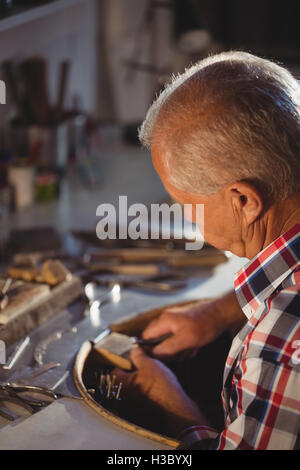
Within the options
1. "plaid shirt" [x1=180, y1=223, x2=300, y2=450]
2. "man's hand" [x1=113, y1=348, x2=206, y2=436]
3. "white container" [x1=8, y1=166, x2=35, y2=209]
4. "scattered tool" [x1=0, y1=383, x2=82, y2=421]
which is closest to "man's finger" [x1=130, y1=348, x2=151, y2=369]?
"man's hand" [x1=113, y1=348, x2=206, y2=436]

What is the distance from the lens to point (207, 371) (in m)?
1.12

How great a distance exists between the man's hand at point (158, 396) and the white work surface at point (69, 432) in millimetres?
135

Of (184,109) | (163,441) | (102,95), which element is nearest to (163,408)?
(163,441)

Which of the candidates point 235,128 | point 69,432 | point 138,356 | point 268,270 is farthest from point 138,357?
point 235,128

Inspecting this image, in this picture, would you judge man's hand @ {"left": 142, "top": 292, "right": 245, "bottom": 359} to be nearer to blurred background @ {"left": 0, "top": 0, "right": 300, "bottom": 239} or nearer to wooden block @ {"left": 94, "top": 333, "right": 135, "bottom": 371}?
wooden block @ {"left": 94, "top": 333, "right": 135, "bottom": 371}

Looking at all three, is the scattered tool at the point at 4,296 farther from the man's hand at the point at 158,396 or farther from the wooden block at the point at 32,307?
the man's hand at the point at 158,396

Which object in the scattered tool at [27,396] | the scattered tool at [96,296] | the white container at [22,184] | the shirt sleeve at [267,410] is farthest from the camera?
the white container at [22,184]

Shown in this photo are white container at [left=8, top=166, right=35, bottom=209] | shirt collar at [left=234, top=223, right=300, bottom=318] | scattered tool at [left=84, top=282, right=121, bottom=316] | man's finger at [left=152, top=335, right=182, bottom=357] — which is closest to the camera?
shirt collar at [left=234, top=223, right=300, bottom=318]

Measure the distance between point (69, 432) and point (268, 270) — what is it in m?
0.35

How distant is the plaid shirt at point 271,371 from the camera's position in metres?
0.59

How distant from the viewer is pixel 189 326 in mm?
1062

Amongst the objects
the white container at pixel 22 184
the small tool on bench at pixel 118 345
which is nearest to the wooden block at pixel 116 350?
the small tool on bench at pixel 118 345

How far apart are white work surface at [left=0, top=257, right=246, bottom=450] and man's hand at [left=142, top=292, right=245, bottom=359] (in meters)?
0.27

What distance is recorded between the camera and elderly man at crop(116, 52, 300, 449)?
1.95ft
